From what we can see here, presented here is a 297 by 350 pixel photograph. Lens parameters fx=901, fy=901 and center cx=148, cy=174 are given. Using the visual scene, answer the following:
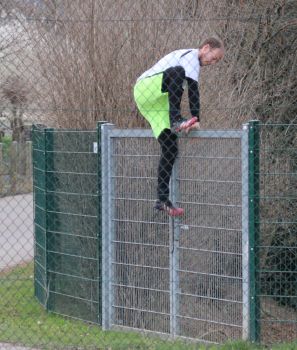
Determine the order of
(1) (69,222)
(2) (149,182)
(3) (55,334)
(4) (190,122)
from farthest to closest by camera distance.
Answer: (1) (69,222)
(2) (149,182)
(3) (55,334)
(4) (190,122)

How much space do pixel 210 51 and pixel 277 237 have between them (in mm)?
2212

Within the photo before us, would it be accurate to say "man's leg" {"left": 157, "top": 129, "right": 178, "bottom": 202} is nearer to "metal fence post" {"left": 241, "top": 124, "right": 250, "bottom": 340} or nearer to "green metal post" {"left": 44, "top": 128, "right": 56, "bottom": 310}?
"metal fence post" {"left": 241, "top": 124, "right": 250, "bottom": 340}

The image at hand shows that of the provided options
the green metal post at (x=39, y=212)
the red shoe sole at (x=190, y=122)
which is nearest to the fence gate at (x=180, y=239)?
the red shoe sole at (x=190, y=122)

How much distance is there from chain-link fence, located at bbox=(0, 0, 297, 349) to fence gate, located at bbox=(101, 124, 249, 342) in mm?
12

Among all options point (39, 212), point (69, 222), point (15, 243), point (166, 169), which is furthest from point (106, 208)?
point (15, 243)

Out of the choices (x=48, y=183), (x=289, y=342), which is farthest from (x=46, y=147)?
(x=289, y=342)

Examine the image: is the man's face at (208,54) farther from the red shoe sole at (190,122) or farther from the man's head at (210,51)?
the red shoe sole at (190,122)

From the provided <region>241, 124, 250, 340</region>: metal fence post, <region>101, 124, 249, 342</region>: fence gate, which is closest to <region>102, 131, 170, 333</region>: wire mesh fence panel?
<region>101, 124, 249, 342</region>: fence gate

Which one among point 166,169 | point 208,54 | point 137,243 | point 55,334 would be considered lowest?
point 55,334

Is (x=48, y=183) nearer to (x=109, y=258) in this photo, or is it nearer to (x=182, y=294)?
(x=109, y=258)

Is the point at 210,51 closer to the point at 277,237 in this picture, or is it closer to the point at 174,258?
the point at 174,258

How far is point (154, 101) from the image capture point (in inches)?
307

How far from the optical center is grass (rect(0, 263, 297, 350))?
7.25m

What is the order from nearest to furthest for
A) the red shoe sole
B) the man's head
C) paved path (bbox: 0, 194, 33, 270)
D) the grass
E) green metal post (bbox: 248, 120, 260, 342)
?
1. the grass
2. green metal post (bbox: 248, 120, 260, 342)
3. the red shoe sole
4. the man's head
5. paved path (bbox: 0, 194, 33, 270)
